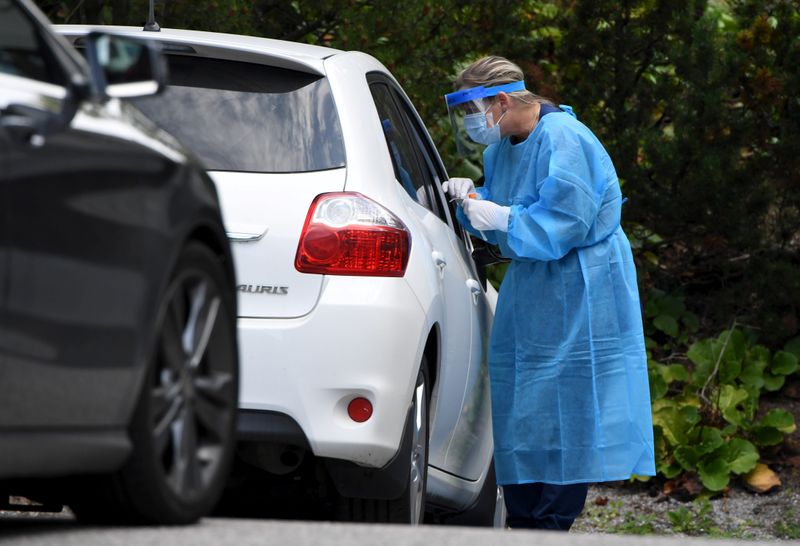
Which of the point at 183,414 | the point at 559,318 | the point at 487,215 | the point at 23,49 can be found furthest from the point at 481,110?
the point at 23,49

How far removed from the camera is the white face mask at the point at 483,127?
20.0 ft

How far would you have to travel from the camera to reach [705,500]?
9211 mm

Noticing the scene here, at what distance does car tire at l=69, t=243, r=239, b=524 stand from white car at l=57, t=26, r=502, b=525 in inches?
25.8

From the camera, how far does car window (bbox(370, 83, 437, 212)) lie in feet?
17.1

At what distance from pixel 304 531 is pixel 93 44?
3.63 feet

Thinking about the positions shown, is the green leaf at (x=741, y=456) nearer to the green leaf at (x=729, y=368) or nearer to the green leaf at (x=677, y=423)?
the green leaf at (x=677, y=423)

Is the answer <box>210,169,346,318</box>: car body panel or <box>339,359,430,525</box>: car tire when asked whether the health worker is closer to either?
<box>339,359,430,525</box>: car tire

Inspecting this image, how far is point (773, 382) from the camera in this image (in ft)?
Result: 32.7

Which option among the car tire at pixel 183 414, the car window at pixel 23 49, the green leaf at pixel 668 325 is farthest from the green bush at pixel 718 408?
the car window at pixel 23 49

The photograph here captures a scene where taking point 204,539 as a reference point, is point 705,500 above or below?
below

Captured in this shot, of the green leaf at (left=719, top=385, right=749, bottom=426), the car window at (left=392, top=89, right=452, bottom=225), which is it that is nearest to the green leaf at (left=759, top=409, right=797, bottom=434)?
the green leaf at (left=719, top=385, right=749, bottom=426)

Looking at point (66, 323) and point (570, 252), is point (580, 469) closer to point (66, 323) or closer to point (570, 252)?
point (570, 252)

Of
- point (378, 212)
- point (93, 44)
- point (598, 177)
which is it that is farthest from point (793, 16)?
point (93, 44)

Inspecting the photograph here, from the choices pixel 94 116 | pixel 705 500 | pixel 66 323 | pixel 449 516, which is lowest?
pixel 705 500
